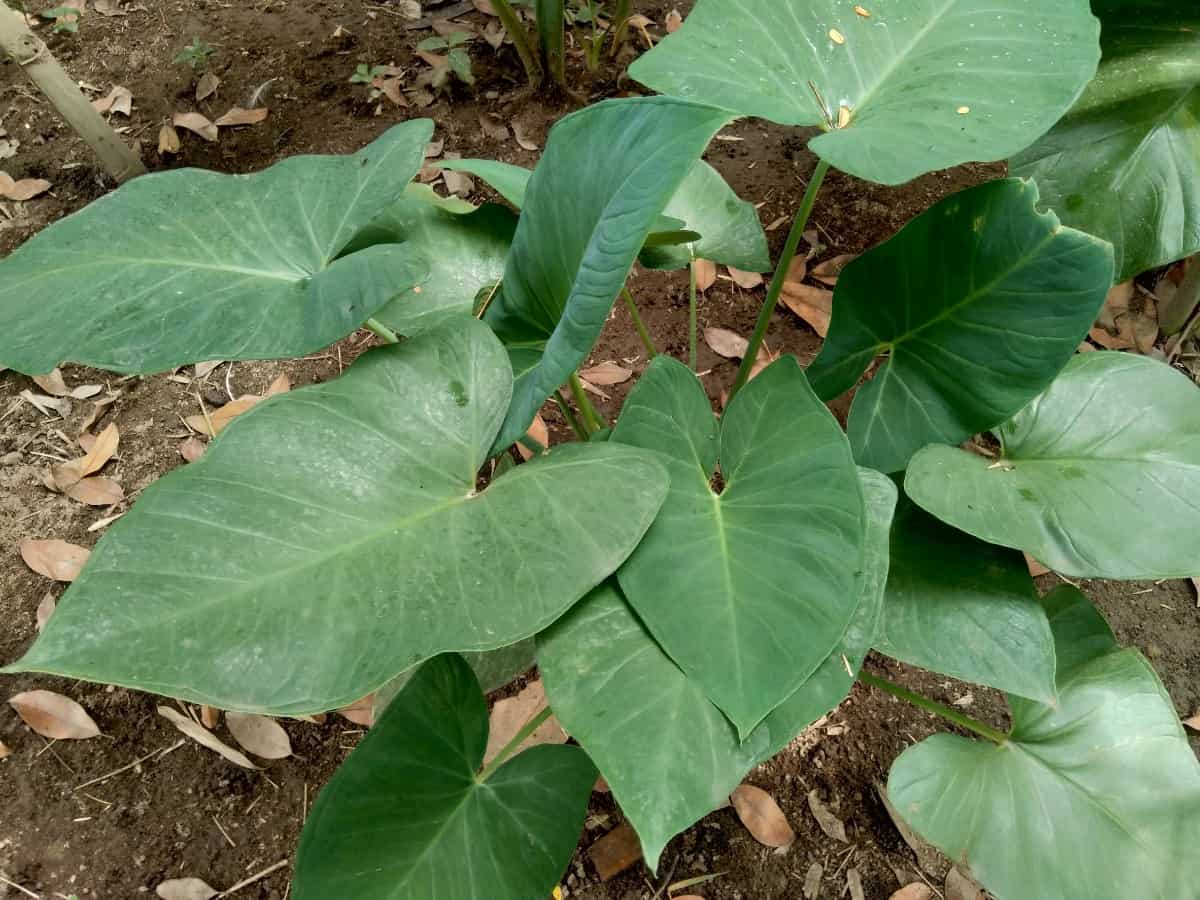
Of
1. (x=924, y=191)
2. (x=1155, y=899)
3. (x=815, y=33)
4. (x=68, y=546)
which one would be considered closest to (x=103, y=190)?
(x=68, y=546)

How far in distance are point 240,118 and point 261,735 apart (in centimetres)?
137

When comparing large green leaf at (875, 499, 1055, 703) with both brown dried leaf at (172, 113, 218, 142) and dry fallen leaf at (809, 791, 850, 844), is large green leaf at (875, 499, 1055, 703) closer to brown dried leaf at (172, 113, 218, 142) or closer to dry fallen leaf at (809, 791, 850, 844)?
dry fallen leaf at (809, 791, 850, 844)

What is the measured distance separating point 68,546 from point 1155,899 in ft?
4.96

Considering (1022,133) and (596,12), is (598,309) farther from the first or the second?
(596,12)

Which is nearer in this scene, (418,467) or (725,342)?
(418,467)

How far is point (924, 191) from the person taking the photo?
1647 millimetres

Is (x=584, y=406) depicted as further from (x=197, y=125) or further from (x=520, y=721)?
(x=197, y=125)

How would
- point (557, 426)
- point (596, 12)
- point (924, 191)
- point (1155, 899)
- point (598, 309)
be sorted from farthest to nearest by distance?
point (596, 12), point (924, 191), point (557, 426), point (1155, 899), point (598, 309)

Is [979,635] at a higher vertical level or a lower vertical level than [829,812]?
higher

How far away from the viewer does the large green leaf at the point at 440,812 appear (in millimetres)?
755

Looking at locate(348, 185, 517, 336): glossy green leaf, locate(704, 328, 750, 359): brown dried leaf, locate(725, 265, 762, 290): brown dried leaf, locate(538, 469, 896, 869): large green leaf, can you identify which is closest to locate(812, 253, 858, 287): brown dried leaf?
locate(725, 265, 762, 290): brown dried leaf

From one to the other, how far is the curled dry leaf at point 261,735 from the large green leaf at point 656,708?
59cm

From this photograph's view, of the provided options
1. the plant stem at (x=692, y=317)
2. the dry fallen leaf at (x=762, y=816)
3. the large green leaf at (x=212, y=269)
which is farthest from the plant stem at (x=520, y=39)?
the dry fallen leaf at (x=762, y=816)

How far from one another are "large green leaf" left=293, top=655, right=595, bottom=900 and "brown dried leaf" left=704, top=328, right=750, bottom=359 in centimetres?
88
